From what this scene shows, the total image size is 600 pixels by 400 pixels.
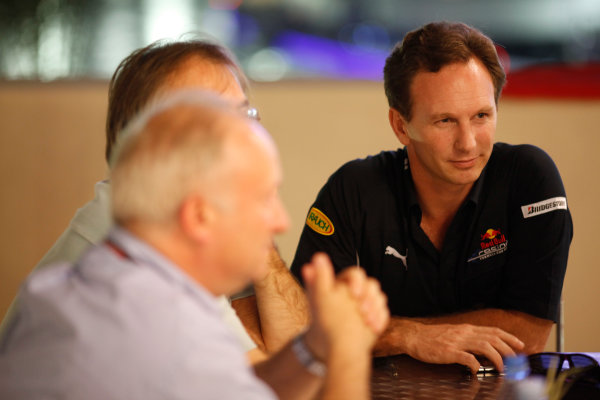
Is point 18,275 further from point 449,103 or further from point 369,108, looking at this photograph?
point 449,103

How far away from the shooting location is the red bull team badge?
7.24 feet

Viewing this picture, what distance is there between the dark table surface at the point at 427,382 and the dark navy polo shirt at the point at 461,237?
0.48m

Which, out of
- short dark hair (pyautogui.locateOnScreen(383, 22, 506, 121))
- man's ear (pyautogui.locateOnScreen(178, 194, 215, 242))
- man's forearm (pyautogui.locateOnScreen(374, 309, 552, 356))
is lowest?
man's forearm (pyautogui.locateOnScreen(374, 309, 552, 356))

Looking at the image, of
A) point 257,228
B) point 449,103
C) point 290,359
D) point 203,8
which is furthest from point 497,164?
point 203,8

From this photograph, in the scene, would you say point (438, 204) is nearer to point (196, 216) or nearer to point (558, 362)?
point (558, 362)

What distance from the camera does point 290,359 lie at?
111 centimetres

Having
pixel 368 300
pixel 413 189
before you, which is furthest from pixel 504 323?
pixel 368 300

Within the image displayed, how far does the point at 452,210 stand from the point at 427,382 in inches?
33.5

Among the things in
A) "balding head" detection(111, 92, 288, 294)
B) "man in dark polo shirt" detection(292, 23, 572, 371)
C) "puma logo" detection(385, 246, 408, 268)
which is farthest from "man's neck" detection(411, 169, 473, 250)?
"balding head" detection(111, 92, 288, 294)

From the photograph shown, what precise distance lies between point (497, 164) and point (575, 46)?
6.58 feet

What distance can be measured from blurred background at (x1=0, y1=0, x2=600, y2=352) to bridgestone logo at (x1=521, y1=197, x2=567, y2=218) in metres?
1.68

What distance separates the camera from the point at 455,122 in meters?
2.17

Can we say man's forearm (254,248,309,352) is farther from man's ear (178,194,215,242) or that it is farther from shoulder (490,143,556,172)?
man's ear (178,194,215,242)

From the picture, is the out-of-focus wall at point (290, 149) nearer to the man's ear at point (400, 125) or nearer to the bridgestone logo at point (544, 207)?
the man's ear at point (400, 125)
